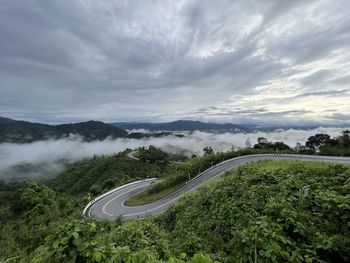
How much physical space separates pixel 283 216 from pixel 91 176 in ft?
304

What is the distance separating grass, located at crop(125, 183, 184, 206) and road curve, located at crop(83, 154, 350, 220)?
1.02 meters

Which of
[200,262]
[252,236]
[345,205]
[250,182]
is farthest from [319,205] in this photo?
[250,182]

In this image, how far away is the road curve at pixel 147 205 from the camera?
23.7m

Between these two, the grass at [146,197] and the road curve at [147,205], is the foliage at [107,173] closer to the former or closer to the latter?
the road curve at [147,205]

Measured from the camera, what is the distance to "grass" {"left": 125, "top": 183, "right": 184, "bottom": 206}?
28656 mm

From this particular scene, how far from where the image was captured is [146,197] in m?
30.9

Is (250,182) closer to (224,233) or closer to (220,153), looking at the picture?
(224,233)

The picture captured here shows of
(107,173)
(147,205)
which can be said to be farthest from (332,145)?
(107,173)

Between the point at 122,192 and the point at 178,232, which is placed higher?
the point at 178,232

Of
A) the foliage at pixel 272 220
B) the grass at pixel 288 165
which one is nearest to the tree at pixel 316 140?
the grass at pixel 288 165

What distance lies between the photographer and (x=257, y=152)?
3594 cm

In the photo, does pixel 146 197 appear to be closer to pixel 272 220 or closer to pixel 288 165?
pixel 288 165

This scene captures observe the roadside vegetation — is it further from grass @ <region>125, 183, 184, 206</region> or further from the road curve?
grass @ <region>125, 183, 184, 206</region>

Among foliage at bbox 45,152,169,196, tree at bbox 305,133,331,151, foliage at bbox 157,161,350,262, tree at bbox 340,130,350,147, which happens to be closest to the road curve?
tree at bbox 340,130,350,147
